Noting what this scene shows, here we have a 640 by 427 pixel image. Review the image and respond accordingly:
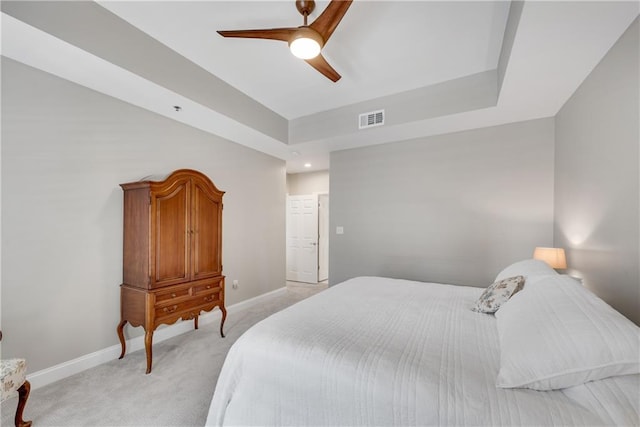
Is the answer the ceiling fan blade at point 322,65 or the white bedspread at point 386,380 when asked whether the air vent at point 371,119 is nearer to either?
the ceiling fan blade at point 322,65

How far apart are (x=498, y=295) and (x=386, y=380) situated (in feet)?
3.73

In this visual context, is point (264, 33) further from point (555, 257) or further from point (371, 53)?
point (555, 257)

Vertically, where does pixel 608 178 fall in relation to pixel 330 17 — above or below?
below

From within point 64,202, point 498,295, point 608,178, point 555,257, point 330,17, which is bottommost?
point 498,295

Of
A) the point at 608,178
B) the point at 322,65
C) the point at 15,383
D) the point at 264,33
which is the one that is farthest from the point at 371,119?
the point at 15,383

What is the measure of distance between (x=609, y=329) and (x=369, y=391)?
857 millimetres

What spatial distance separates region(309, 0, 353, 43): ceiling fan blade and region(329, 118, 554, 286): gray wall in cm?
236

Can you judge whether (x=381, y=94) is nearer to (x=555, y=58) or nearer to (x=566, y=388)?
(x=555, y=58)

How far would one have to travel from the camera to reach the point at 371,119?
3.41 m

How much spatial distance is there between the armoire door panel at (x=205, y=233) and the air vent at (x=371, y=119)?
1.98 meters

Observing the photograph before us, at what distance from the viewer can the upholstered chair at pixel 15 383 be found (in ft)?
4.75

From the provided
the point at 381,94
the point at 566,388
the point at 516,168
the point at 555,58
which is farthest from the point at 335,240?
the point at 566,388

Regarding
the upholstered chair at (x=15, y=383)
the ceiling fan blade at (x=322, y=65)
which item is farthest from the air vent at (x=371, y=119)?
the upholstered chair at (x=15, y=383)

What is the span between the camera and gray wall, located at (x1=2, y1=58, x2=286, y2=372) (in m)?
2.01
